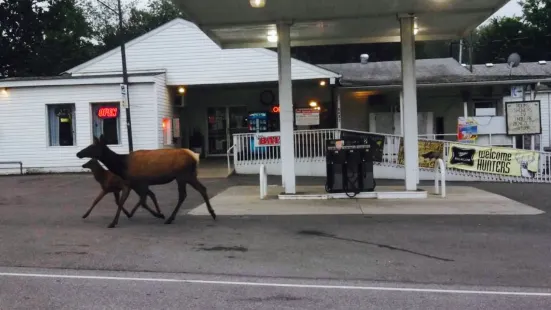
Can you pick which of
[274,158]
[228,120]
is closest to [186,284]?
[274,158]

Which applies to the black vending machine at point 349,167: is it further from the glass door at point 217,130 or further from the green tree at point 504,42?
the green tree at point 504,42

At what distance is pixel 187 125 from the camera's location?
26.5 metres

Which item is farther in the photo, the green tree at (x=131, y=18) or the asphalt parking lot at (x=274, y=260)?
the green tree at (x=131, y=18)

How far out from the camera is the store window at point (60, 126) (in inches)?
847

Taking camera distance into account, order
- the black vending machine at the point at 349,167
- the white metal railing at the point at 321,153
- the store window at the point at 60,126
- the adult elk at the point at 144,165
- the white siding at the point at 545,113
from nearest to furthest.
→ 1. the adult elk at the point at 144,165
2. the black vending machine at the point at 349,167
3. the white metal railing at the point at 321,153
4. the store window at the point at 60,126
5. the white siding at the point at 545,113

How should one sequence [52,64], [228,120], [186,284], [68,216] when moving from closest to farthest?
[186,284] → [68,216] → [228,120] → [52,64]

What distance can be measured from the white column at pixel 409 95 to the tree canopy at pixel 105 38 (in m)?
19.2

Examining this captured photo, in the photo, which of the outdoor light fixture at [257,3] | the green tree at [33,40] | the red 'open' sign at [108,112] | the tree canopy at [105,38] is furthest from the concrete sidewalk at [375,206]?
the green tree at [33,40]

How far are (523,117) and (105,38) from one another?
4596 cm

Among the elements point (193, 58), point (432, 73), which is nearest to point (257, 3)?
point (193, 58)

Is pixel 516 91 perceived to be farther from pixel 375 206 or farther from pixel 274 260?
pixel 274 260

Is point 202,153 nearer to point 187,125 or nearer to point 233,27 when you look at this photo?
point 187,125

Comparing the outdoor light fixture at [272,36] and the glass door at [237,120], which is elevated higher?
the outdoor light fixture at [272,36]

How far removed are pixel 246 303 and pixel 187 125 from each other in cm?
2175
